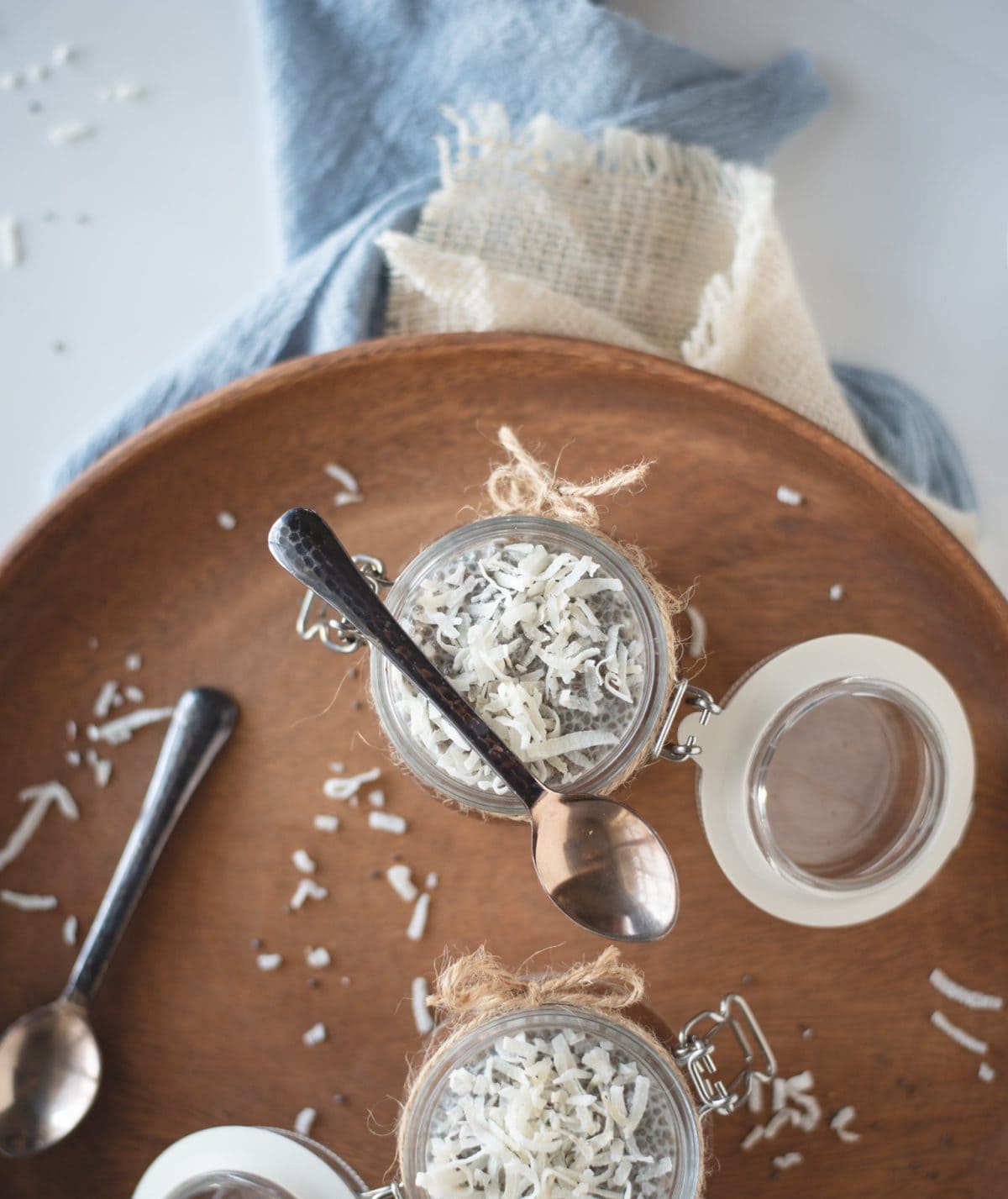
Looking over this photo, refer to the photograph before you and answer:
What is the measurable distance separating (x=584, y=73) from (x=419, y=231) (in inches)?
6.5

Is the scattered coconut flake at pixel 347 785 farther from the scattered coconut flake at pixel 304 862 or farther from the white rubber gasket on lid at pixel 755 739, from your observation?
the white rubber gasket on lid at pixel 755 739

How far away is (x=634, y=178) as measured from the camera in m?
0.72

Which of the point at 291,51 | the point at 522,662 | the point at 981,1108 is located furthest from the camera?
the point at 291,51

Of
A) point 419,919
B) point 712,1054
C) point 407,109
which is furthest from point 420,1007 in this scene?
point 407,109

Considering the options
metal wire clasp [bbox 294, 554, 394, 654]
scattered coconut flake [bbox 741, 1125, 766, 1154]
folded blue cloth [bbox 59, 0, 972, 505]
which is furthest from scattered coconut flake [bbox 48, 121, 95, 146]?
scattered coconut flake [bbox 741, 1125, 766, 1154]

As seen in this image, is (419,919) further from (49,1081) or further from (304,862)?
(49,1081)

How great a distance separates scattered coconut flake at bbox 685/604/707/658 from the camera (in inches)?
25.2

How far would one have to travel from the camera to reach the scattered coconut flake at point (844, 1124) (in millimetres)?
634

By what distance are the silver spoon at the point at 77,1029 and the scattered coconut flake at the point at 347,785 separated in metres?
0.08

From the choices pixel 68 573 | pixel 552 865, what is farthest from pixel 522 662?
pixel 68 573

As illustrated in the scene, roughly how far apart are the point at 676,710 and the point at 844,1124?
0.95ft

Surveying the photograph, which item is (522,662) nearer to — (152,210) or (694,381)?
(694,381)

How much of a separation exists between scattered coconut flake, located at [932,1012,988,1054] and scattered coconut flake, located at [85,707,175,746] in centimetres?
52

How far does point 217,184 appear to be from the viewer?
789 mm
